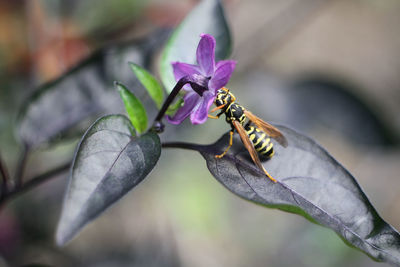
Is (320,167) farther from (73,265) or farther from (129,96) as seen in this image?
(73,265)

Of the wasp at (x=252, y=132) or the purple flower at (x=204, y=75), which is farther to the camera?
the wasp at (x=252, y=132)

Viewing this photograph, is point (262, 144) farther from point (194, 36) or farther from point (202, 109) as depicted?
point (194, 36)

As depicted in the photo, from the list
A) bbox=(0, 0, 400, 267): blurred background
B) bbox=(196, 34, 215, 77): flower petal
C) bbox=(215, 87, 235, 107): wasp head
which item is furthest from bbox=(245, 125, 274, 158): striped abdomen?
→ bbox=(0, 0, 400, 267): blurred background

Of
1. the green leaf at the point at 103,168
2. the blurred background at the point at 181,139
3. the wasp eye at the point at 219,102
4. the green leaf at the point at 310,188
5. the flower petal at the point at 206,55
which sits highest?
the flower petal at the point at 206,55

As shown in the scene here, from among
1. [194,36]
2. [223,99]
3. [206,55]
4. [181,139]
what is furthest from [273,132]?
[181,139]

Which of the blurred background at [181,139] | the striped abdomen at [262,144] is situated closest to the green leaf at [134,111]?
the striped abdomen at [262,144]

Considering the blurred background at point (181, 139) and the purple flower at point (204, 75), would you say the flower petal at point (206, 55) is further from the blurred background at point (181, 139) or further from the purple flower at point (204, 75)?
the blurred background at point (181, 139)

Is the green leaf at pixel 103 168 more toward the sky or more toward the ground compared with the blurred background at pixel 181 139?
more toward the sky
